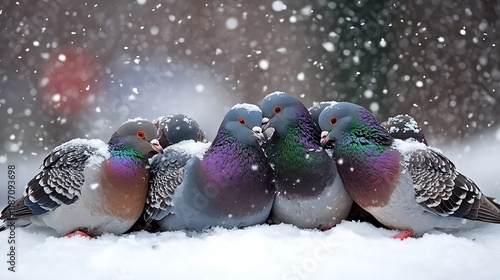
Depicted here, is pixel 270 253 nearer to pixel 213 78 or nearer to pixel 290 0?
pixel 213 78

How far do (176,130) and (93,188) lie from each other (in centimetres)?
57

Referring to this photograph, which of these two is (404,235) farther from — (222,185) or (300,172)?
(222,185)

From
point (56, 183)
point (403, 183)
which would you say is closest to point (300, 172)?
point (403, 183)

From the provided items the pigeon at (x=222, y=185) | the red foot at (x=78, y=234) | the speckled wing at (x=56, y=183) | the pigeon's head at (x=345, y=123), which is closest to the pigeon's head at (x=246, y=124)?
the pigeon at (x=222, y=185)

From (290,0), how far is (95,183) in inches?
231

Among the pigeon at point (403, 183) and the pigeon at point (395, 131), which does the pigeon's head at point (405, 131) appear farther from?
the pigeon at point (403, 183)

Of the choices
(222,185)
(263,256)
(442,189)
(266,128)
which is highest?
(266,128)

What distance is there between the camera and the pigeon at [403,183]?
8.01 feet

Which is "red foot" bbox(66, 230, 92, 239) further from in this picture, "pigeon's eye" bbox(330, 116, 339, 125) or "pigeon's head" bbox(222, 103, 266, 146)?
"pigeon's eye" bbox(330, 116, 339, 125)

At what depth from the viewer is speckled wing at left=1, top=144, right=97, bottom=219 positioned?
8.18 ft

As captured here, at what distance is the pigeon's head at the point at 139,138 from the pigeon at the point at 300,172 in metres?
0.50

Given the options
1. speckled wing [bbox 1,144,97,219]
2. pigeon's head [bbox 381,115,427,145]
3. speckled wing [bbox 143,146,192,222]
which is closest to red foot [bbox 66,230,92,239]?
speckled wing [bbox 1,144,97,219]

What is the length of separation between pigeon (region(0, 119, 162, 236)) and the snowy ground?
0.09m

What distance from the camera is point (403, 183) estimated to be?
8.04ft
